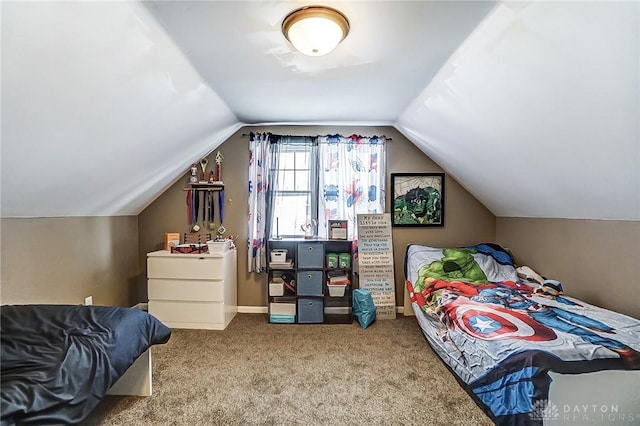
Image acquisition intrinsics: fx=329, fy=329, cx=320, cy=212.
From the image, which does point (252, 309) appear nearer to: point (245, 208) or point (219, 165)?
point (245, 208)

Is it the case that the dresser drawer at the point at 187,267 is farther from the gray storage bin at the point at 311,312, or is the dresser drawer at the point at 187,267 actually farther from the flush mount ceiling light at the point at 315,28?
the flush mount ceiling light at the point at 315,28

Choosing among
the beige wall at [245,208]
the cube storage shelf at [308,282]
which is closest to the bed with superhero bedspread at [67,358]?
the cube storage shelf at [308,282]

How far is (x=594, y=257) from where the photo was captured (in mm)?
2523

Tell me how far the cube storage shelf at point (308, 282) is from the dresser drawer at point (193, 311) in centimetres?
54

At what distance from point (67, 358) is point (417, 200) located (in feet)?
11.0

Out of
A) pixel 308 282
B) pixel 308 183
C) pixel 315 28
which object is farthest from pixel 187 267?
pixel 315 28

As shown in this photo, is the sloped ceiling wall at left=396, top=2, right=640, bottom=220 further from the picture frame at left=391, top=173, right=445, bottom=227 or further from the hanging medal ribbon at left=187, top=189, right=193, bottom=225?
the hanging medal ribbon at left=187, top=189, right=193, bottom=225

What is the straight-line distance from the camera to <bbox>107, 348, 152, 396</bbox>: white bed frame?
2.08 meters

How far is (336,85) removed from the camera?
2.59m

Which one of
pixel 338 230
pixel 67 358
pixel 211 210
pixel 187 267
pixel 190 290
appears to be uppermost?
pixel 211 210

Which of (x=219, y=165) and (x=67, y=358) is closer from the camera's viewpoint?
(x=67, y=358)

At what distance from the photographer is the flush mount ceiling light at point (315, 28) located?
5.38ft

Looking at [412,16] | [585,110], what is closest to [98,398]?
[412,16]

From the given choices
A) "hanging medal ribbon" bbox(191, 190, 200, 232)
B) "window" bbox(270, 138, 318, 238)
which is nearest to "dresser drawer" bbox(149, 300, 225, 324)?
"hanging medal ribbon" bbox(191, 190, 200, 232)
